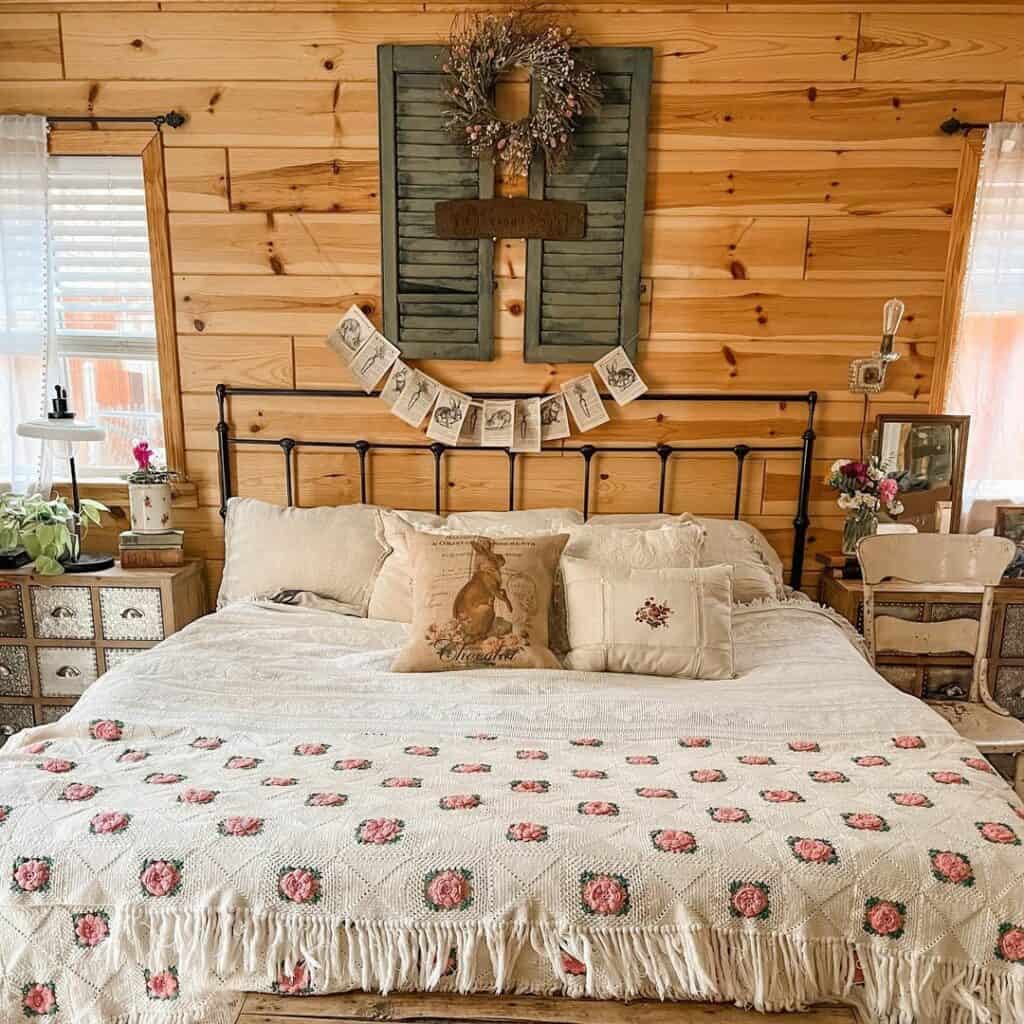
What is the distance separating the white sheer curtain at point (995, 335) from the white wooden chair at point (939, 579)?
52 cm

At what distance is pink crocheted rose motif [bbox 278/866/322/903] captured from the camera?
125cm

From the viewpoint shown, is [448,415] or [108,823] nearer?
[108,823]

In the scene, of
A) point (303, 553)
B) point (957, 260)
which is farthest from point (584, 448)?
point (957, 260)

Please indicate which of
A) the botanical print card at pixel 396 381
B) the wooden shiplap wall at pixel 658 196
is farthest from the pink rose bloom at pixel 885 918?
the botanical print card at pixel 396 381

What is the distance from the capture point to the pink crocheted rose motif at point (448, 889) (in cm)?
125

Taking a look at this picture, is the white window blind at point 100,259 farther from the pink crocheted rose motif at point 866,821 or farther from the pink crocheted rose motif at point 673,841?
the pink crocheted rose motif at point 866,821

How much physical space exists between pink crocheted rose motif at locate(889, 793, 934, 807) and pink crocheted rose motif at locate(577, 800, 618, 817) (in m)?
0.49

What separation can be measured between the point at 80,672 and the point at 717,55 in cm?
281

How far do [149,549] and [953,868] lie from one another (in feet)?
7.77

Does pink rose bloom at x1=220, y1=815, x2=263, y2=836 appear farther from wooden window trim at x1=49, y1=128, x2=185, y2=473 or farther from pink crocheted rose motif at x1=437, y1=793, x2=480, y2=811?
wooden window trim at x1=49, y1=128, x2=185, y2=473

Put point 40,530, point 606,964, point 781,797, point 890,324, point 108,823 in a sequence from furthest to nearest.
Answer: point 890,324, point 40,530, point 781,797, point 108,823, point 606,964

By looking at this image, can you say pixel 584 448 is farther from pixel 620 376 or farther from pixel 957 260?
pixel 957 260

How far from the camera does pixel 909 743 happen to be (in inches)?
65.3

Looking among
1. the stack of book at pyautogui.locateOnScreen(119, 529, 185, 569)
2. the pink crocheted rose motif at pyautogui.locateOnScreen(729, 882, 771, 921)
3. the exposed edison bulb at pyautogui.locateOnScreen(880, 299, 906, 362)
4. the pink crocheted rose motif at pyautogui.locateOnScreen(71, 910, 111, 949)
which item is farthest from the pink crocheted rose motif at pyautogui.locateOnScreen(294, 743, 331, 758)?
the exposed edison bulb at pyautogui.locateOnScreen(880, 299, 906, 362)
